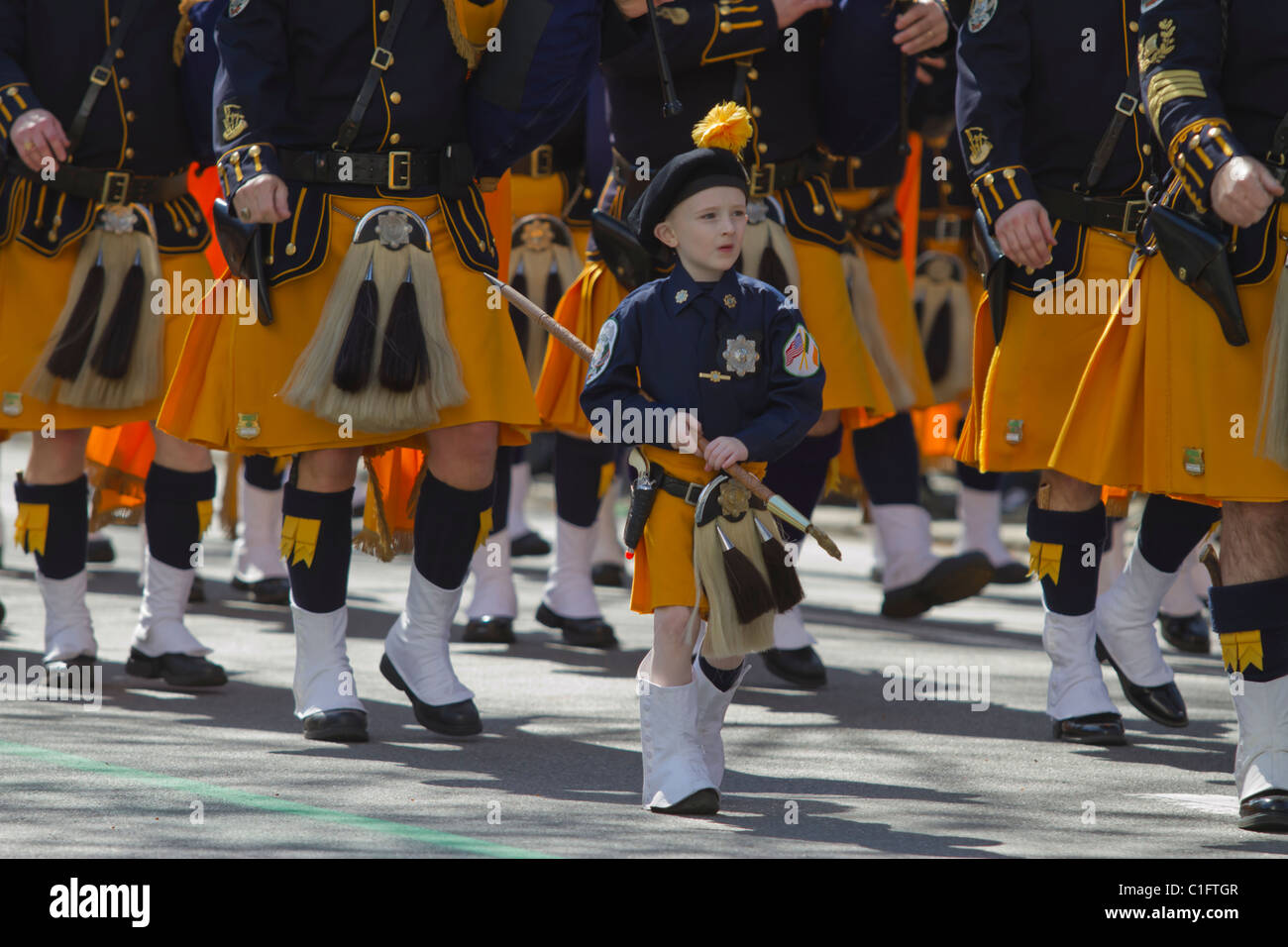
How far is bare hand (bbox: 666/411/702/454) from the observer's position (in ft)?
13.4

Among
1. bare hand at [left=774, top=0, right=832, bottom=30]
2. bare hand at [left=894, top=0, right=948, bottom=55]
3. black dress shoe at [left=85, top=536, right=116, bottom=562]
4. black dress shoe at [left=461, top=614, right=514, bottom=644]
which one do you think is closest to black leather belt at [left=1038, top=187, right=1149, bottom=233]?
bare hand at [left=894, top=0, right=948, bottom=55]

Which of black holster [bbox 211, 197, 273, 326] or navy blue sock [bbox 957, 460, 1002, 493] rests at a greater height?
black holster [bbox 211, 197, 273, 326]

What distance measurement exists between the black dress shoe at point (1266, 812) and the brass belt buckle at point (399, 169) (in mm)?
2471

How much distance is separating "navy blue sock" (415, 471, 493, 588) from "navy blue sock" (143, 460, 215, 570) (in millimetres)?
1051

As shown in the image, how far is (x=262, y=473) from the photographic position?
24.2 feet

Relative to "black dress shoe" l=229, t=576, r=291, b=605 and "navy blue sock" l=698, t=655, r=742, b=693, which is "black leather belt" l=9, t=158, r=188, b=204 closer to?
"black dress shoe" l=229, t=576, r=291, b=605

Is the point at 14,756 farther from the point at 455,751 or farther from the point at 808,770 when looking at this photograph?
the point at 808,770

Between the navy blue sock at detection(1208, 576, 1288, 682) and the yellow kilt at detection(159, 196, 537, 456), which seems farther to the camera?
the yellow kilt at detection(159, 196, 537, 456)

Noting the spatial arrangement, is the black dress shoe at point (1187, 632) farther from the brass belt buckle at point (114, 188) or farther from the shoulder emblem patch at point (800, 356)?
the brass belt buckle at point (114, 188)

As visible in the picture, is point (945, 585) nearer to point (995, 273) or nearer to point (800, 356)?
point (995, 273)

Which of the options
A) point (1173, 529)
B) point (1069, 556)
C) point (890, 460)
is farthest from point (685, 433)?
point (890, 460)
